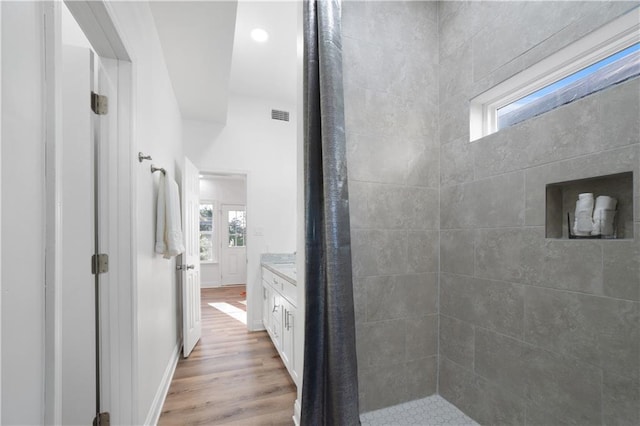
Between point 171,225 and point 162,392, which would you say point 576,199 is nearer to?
point 171,225

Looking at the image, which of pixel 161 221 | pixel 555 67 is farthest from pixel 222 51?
pixel 555 67

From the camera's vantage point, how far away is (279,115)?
3871mm

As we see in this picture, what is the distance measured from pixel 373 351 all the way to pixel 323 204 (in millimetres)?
951

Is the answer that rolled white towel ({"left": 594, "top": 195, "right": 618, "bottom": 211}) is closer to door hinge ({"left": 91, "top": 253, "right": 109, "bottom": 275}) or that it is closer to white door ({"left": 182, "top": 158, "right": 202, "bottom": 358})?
door hinge ({"left": 91, "top": 253, "right": 109, "bottom": 275})

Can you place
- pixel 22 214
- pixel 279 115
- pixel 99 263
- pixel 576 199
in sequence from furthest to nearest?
pixel 279 115, pixel 99 263, pixel 576 199, pixel 22 214

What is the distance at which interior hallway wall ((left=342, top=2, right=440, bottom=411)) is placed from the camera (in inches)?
64.3

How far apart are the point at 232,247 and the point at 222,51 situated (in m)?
5.20

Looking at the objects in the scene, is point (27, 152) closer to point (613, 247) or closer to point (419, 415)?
point (613, 247)

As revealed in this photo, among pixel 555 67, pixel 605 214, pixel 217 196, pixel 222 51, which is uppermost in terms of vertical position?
pixel 222 51

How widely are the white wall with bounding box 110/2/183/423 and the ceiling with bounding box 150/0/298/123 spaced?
135 mm

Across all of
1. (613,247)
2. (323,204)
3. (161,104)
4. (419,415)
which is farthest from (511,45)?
(161,104)

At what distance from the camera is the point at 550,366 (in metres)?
1.21

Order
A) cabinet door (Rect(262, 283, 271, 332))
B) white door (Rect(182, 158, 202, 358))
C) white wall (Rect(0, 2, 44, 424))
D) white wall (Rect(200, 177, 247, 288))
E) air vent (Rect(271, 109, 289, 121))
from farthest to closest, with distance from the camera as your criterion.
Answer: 1. white wall (Rect(200, 177, 247, 288))
2. air vent (Rect(271, 109, 289, 121))
3. cabinet door (Rect(262, 283, 271, 332))
4. white door (Rect(182, 158, 202, 358))
5. white wall (Rect(0, 2, 44, 424))

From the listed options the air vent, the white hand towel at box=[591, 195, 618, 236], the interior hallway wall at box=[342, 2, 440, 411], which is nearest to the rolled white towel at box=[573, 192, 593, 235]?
the white hand towel at box=[591, 195, 618, 236]
